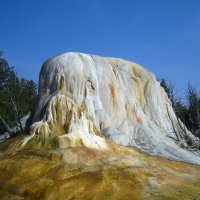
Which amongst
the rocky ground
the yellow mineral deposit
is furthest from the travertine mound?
the rocky ground

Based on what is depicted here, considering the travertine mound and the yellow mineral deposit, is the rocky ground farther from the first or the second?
the travertine mound

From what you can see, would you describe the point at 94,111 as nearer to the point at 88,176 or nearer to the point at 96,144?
the point at 96,144

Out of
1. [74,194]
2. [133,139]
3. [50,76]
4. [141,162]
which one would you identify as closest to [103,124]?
[133,139]

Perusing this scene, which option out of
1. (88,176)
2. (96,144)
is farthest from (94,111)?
(88,176)

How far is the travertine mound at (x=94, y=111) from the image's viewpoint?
46.9ft

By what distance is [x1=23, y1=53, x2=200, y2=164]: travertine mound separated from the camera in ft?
46.9

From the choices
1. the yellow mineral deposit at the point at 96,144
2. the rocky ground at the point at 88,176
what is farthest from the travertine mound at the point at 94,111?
the rocky ground at the point at 88,176

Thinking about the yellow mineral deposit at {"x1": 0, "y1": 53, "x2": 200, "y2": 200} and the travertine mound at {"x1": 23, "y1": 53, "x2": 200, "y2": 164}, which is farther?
the travertine mound at {"x1": 23, "y1": 53, "x2": 200, "y2": 164}

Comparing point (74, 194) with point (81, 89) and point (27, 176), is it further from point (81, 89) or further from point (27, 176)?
point (81, 89)

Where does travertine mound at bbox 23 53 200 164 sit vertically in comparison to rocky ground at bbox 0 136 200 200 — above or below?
above

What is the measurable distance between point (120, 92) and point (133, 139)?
8.38 ft

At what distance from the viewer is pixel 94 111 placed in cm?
1670

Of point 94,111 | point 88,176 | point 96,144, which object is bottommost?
point 88,176

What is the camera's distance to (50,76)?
17.2 m
